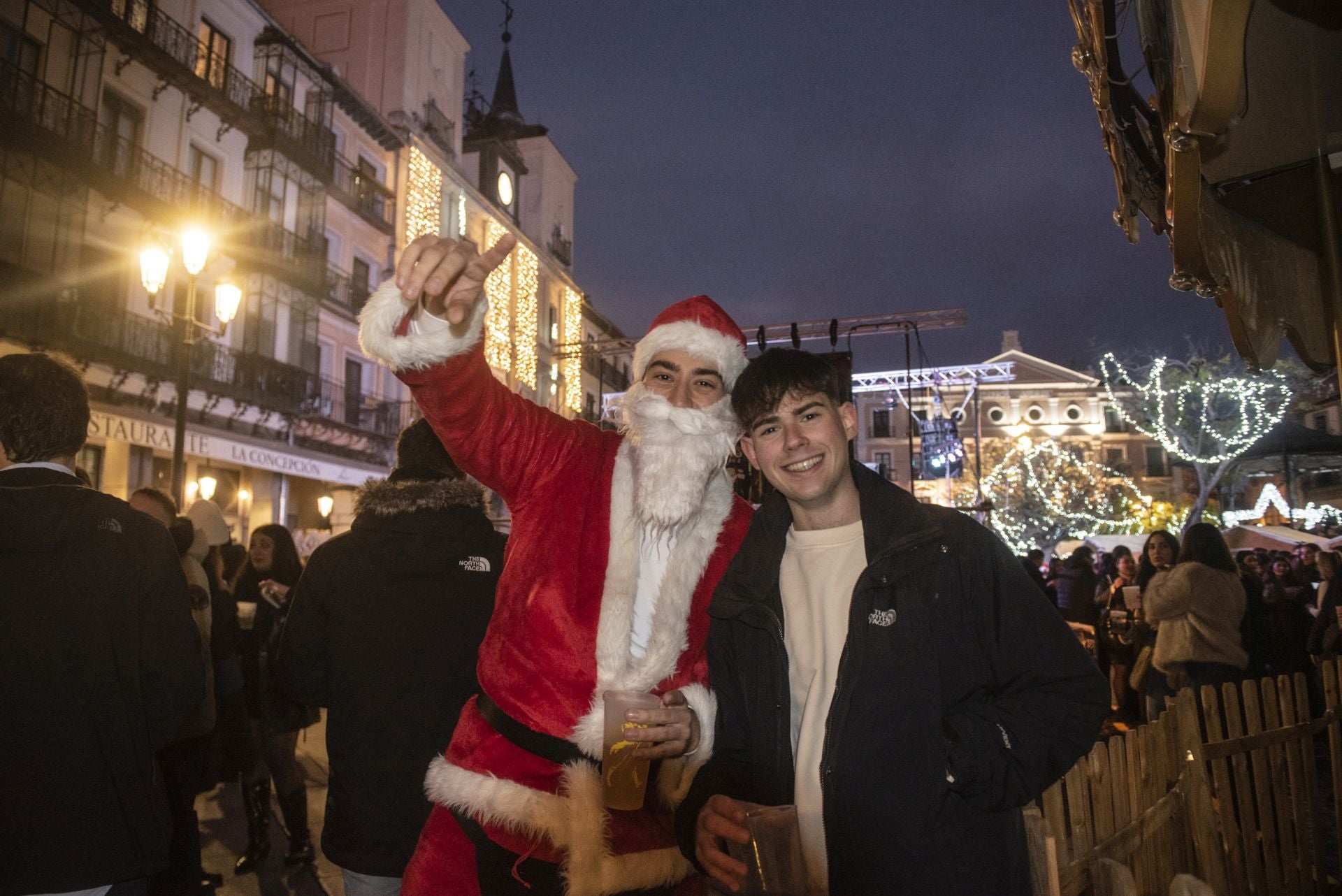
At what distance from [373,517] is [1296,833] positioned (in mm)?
4854

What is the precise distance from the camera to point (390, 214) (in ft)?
80.7

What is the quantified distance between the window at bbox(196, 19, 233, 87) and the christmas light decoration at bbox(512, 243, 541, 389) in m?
11.2

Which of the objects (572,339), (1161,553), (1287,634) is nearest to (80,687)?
(1161,553)

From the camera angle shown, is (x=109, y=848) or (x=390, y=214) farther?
(x=390, y=214)

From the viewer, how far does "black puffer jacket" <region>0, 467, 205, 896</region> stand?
220 centimetres

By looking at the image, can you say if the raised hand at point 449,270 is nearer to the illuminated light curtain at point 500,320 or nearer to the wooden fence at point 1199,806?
the wooden fence at point 1199,806

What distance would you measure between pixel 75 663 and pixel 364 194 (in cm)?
2324

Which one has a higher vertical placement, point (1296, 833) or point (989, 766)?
point (989, 766)

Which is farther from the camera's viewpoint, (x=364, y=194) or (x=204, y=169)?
(x=364, y=194)

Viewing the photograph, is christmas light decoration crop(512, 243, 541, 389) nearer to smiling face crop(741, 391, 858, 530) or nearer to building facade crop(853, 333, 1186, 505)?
smiling face crop(741, 391, 858, 530)

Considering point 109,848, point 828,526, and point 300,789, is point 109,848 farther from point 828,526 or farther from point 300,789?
point 300,789

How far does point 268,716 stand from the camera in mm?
4922

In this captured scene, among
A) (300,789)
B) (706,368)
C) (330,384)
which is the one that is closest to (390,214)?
(330,384)

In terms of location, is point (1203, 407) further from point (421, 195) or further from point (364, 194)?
point (364, 194)
